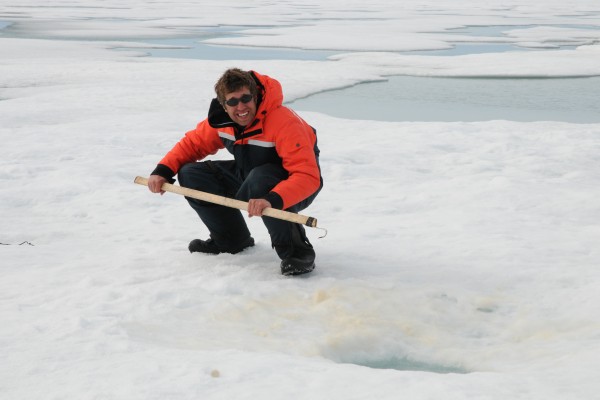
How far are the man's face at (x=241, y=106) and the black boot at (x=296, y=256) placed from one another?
Result: 497 mm

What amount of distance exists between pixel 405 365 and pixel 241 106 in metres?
1.21

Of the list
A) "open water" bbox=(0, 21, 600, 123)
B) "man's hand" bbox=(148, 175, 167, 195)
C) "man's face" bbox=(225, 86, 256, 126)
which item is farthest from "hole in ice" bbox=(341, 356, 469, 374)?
"open water" bbox=(0, 21, 600, 123)

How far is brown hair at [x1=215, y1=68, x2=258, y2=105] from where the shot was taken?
2.89 m

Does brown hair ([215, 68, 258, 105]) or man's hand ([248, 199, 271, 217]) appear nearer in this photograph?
man's hand ([248, 199, 271, 217])

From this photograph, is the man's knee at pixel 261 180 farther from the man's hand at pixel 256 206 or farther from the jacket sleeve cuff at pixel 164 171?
the jacket sleeve cuff at pixel 164 171

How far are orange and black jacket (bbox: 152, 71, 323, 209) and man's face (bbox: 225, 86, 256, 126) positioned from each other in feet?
0.11

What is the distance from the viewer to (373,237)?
3809 mm

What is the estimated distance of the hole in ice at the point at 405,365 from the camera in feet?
7.71

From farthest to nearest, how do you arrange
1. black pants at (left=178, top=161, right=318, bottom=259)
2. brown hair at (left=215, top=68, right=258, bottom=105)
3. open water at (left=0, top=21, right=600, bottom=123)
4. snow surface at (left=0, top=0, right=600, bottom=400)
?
open water at (left=0, top=21, right=600, bottom=123)
black pants at (left=178, top=161, right=318, bottom=259)
brown hair at (left=215, top=68, right=258, bottom=105)
snow surface at (left=0, top=0, right=600, bottom=400)

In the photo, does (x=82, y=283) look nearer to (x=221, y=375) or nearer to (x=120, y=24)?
(x=221, y=375)

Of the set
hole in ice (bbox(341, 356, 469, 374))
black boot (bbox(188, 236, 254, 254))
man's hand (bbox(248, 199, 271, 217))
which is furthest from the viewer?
black boot (bbox(188, 236, 254, 254))

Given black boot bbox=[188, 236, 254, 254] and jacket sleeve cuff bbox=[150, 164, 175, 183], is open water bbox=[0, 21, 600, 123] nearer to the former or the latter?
black boot bbox=[188, 236, 254, 254]

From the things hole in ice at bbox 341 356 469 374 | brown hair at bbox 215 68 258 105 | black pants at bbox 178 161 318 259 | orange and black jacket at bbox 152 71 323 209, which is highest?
brown hair at bbox 215 68 258 105

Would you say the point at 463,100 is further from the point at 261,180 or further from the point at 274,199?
the point at 274,199
